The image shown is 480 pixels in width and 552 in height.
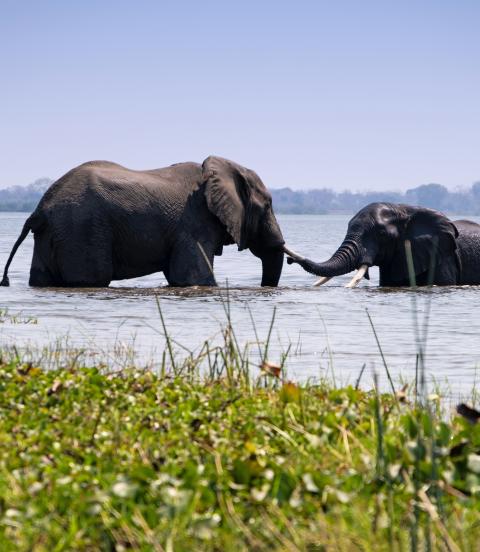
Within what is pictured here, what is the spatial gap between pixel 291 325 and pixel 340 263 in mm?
6696

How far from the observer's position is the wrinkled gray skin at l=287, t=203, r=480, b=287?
817 inches

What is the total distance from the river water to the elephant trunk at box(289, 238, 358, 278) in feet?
1.19

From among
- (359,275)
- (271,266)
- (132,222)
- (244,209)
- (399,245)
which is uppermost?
(244,209)

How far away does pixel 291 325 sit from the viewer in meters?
14.0

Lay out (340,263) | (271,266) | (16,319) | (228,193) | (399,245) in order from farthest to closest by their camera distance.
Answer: (399,245) < (340,263) < (271,266) < (228,193) < (16,319)

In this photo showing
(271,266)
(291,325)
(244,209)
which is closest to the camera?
(291,325)

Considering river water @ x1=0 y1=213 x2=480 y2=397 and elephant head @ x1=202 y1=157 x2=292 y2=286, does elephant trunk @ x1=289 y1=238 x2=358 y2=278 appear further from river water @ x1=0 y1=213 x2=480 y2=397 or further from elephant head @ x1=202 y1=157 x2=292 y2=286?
elephant head @ x1=202 y1=157 x2=292 y2=286

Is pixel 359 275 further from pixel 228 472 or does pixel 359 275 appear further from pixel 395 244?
pixel 228 472

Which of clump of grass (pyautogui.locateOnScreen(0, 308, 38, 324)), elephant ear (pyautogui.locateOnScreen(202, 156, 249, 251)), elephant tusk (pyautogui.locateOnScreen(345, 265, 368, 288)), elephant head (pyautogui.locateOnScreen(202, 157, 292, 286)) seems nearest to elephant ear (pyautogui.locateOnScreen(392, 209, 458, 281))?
elephant tusk (pyautogui.locateOnScreen(345, 265, 368, 288))

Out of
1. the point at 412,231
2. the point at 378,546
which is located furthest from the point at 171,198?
the point at 378,546

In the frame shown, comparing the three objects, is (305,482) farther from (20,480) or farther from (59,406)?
(59,406)

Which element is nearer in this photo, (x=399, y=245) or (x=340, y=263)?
(x=340, y=263)

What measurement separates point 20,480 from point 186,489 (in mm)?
700

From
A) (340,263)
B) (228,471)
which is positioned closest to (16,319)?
(340,263)
